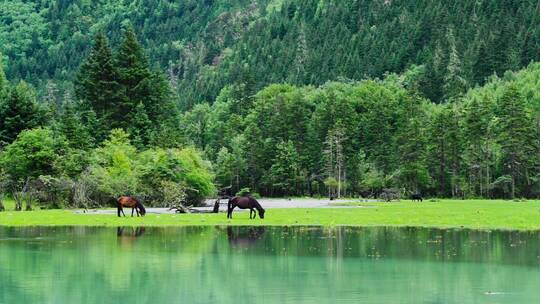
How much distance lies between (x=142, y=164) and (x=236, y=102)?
98446 mm

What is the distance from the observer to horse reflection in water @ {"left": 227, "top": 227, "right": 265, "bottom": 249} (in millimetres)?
43281

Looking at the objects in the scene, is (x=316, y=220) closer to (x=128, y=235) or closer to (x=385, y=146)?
(x=128, y=235)

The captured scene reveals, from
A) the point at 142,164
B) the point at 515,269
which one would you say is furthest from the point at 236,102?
the point at 515,269

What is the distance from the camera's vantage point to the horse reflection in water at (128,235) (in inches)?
1733

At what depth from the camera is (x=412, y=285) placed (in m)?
29.5

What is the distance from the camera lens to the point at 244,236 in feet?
158

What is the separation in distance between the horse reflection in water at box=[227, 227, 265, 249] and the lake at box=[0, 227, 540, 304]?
57 millimetres

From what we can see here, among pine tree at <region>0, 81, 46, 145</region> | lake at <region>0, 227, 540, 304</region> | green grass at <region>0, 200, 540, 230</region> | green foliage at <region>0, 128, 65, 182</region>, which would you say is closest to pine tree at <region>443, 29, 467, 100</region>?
pine tree at <region>0, 81, 46, 145</region>

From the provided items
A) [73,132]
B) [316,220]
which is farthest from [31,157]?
[316,220]

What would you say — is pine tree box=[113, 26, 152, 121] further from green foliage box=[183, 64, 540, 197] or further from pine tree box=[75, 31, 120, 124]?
green foliage box=[183, 64, 540, 197]

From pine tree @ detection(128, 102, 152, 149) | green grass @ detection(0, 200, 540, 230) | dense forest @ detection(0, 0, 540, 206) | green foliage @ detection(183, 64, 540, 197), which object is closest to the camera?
green grass @ detection(0, 200, 540, 230)

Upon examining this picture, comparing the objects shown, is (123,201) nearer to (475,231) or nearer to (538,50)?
(475,231)

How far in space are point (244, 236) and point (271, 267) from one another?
553 inches

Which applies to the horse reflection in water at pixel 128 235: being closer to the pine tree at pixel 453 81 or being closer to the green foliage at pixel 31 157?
the green foliage at pixel 31 157
